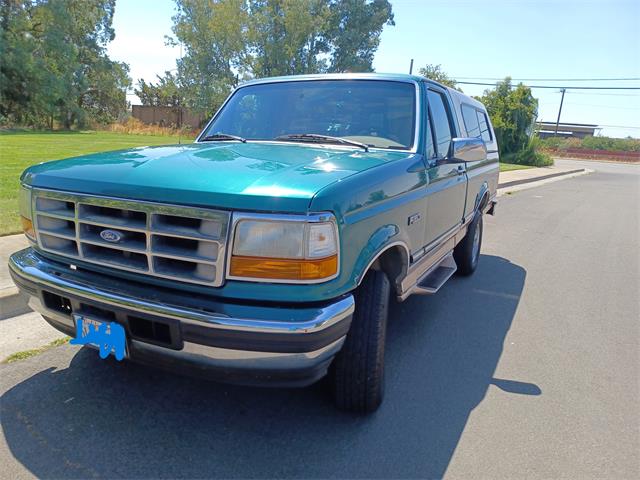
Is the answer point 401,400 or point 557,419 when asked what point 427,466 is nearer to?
point 401,400

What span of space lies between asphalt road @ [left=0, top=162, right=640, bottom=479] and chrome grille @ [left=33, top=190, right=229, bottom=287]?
0.87 m

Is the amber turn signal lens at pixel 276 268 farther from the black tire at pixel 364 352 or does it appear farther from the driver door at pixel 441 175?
the driver door at pixel 441 175

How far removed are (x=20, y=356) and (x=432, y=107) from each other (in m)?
3.40

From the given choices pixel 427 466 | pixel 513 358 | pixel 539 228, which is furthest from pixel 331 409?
pixel 539 228

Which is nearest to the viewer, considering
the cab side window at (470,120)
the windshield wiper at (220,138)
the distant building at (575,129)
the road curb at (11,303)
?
the windshield wiper at (220,138)

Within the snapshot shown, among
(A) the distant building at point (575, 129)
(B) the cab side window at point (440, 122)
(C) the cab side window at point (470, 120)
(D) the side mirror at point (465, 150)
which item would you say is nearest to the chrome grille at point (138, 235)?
(D) the side mirror at point (465, 150)

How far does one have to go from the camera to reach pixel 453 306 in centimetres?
460

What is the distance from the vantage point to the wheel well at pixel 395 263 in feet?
9.19

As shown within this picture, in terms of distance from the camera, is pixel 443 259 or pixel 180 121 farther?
pixel 180 121

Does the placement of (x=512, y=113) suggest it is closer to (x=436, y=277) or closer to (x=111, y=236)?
(x=436, y=277)

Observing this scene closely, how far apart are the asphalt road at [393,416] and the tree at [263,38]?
32011mm

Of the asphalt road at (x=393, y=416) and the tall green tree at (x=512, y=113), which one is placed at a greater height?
the tall green tree at (x=512, y=113)

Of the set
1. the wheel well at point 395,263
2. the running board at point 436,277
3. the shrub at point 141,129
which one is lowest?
the shrub at point 141,129

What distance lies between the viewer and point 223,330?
201 centimetres
